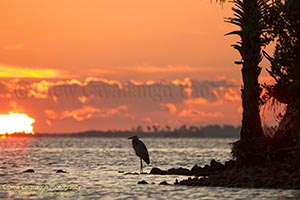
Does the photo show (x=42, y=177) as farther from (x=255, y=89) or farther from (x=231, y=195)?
(x=231, y=195)

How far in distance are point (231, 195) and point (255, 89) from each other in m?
12.5

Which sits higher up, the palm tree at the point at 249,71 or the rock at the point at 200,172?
the palm tree at the point at 249,71

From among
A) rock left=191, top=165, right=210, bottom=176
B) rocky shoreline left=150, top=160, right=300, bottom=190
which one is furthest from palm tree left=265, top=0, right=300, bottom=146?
rock left=191, top=165, right=210, bottom=176

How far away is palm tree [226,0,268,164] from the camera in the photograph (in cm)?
5203

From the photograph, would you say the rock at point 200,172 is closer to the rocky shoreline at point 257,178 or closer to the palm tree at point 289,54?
the rocky shoreline at point 257,178

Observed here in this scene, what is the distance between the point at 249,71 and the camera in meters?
52.9

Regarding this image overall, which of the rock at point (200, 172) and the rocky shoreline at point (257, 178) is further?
the rock at point (200, 172)

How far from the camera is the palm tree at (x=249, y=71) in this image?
52.0 m

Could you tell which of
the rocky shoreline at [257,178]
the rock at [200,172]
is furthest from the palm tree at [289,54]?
the rock at [200,172]

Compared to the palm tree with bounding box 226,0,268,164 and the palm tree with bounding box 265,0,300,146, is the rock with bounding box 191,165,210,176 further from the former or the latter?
the palm tree with bounding box 265,0,300,146

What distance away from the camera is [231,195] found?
1636 inches

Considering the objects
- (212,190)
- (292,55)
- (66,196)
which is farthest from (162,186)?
(292,55)

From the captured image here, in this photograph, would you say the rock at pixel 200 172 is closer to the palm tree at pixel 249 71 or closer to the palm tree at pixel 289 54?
the palm tree at pixel 249 71

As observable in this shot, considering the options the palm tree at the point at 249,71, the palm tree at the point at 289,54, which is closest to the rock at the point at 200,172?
the palm tree at the point at 249,71
